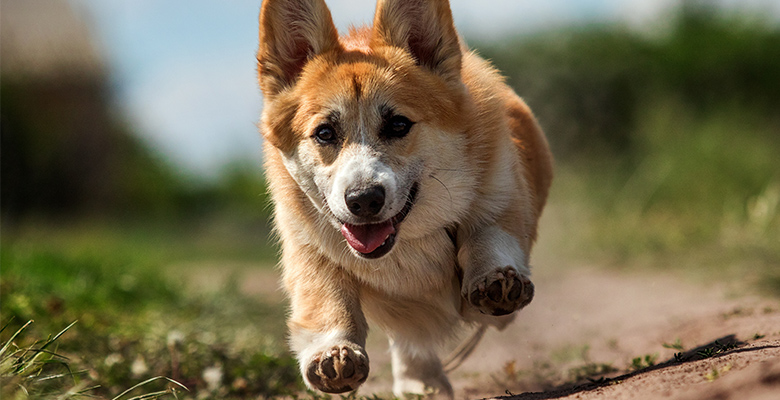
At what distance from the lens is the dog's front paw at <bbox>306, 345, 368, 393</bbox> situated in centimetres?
287

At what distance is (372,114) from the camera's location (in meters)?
3.17

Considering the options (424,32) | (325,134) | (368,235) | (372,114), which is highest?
(424,32)

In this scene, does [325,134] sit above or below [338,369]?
above

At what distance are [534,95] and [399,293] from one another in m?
8.39

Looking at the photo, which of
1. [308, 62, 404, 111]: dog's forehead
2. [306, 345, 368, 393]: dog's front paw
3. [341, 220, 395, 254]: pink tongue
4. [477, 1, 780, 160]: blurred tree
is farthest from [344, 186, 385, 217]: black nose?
[477, 1, 780, 160]: blurred tree

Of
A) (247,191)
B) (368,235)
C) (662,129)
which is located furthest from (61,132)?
(368,235)

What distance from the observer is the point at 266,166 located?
365cm

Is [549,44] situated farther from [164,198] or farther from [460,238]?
[460,238]

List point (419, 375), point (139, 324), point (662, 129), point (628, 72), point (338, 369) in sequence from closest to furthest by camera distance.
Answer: point (338, 369)
point (419, 375)
point (139, 324)
point (662, 129)
point (628, 72)

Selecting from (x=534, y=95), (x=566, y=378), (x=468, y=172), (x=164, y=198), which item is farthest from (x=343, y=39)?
(x=164, y=198)

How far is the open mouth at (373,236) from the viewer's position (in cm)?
307

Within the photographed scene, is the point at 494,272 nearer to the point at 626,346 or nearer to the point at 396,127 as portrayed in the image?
the point at 396,127

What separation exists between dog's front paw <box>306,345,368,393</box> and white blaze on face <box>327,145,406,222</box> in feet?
1.83

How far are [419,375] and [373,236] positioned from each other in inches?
54.5
